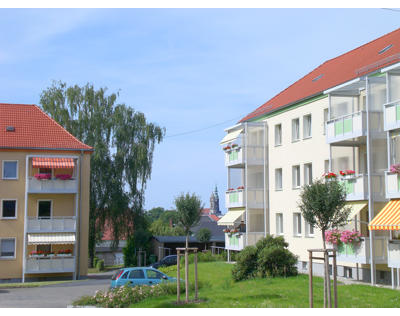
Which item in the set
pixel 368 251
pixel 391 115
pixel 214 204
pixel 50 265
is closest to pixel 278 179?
pixel 368 251

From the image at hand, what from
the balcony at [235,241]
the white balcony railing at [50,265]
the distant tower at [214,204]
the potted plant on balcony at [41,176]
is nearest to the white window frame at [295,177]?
the balcony at [235,241]

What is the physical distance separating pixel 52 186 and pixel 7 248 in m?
5.23

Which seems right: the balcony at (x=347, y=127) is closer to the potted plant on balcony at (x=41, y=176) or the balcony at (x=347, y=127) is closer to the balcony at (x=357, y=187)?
the balcony at (x=357, y=187)

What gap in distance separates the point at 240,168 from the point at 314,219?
19461 mm

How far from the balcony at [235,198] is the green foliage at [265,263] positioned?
41.8 ft

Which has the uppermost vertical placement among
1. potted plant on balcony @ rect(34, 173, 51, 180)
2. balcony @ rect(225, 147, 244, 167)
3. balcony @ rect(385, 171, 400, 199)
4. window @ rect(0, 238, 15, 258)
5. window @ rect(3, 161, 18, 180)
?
balcony @ rect(225, 147, 244, 167)

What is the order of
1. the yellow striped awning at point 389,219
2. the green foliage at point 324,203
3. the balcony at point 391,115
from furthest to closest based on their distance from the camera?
the balcony at point 391,115
the green foliage at point 324,203
the yellow striped awning at point 389,219

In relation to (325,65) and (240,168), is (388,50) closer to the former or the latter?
(325,65)

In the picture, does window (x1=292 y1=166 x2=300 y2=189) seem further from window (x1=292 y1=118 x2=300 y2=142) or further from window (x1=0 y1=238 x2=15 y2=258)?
window (x1=0 y1=238 x2=15 y2=258)

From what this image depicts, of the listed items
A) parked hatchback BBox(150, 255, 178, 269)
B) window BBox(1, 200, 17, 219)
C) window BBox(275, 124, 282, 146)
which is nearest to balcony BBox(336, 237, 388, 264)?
window BBox(275, 124, 282, 146)

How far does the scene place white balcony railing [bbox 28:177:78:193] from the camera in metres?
39.5

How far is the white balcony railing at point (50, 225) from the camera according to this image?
3912cm

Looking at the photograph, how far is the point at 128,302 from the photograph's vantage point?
60.0 feet
